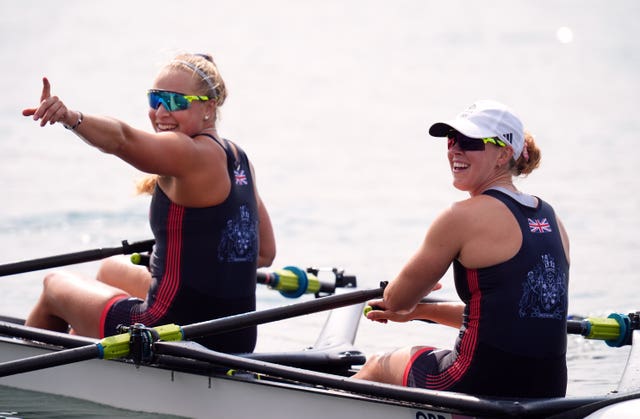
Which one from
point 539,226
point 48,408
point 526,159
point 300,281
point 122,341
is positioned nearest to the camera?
point 539,226

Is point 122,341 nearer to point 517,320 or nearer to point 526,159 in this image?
point 517,320

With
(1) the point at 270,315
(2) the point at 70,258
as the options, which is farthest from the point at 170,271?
(2) the point at 70,258

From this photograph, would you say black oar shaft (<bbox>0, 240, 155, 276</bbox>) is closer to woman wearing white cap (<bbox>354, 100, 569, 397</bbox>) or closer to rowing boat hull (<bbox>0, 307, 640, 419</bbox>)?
rowing boat hull (<bbox>0, 307, 640, 419</bbox>)

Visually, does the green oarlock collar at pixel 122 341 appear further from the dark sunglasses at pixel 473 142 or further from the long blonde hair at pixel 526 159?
the long blonde hair at pixel 526 159

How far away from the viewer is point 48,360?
550 centimetres

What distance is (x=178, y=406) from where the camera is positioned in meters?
6.06

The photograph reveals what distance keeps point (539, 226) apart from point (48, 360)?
224cm

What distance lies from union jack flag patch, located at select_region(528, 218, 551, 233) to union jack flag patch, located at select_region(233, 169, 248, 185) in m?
1.76

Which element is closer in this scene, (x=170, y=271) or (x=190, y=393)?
(x=190, y=393)

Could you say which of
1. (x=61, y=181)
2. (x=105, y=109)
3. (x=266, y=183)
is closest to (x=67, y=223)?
(x=61, y=181)

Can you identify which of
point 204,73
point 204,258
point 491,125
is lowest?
point 204,258

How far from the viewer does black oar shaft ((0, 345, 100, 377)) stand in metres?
5.48

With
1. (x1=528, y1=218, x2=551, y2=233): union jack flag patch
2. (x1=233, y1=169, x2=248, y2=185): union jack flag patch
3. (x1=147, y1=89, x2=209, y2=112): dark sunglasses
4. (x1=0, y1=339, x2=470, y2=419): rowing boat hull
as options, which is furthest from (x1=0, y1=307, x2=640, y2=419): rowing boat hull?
(x1=147, y1=89, x2=209, y2=112): dark sunglasses

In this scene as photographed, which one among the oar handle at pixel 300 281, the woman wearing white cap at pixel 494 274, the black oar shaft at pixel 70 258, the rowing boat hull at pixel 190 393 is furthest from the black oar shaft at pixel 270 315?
the oar handle at pixel 300 281
